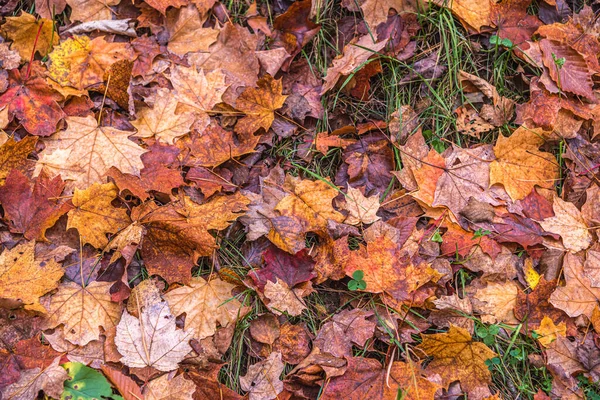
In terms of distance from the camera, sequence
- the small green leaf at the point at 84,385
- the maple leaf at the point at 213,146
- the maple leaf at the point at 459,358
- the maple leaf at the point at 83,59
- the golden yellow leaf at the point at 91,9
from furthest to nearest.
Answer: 1. the golden yellow leaf at the point at 91,9
2. the maple leaf at the point at 83,59
3. the maple leaf at the point at 213,146
4. the maple leaf at the point at 459,358
5. the small green leaf at the point at 84,385


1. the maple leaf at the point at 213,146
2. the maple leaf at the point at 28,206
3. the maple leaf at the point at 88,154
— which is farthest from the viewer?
the maple leaf at the point at 213,146

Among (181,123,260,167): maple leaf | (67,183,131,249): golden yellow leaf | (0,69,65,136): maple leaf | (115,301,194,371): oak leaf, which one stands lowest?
(115,301,194,371): oak leaf

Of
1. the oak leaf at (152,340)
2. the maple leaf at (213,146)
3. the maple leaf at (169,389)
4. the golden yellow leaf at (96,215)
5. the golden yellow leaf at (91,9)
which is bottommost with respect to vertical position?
the maple leaf at (169,389)

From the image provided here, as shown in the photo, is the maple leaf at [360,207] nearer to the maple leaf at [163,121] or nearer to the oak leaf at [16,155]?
the maple leaf at [163,121]

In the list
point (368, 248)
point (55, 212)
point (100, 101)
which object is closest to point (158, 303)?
point (55, 212)

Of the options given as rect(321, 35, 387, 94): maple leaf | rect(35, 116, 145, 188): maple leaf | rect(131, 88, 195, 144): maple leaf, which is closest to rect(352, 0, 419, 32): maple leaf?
rect(321, 35, 387, 94): maple leaf

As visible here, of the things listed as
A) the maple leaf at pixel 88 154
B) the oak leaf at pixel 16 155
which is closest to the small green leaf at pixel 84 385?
the maple leaf at pixel 88 154

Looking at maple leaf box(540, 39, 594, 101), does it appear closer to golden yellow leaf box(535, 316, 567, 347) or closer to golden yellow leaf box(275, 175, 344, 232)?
golden yellow leaf box(535, 316, 567, 347)
